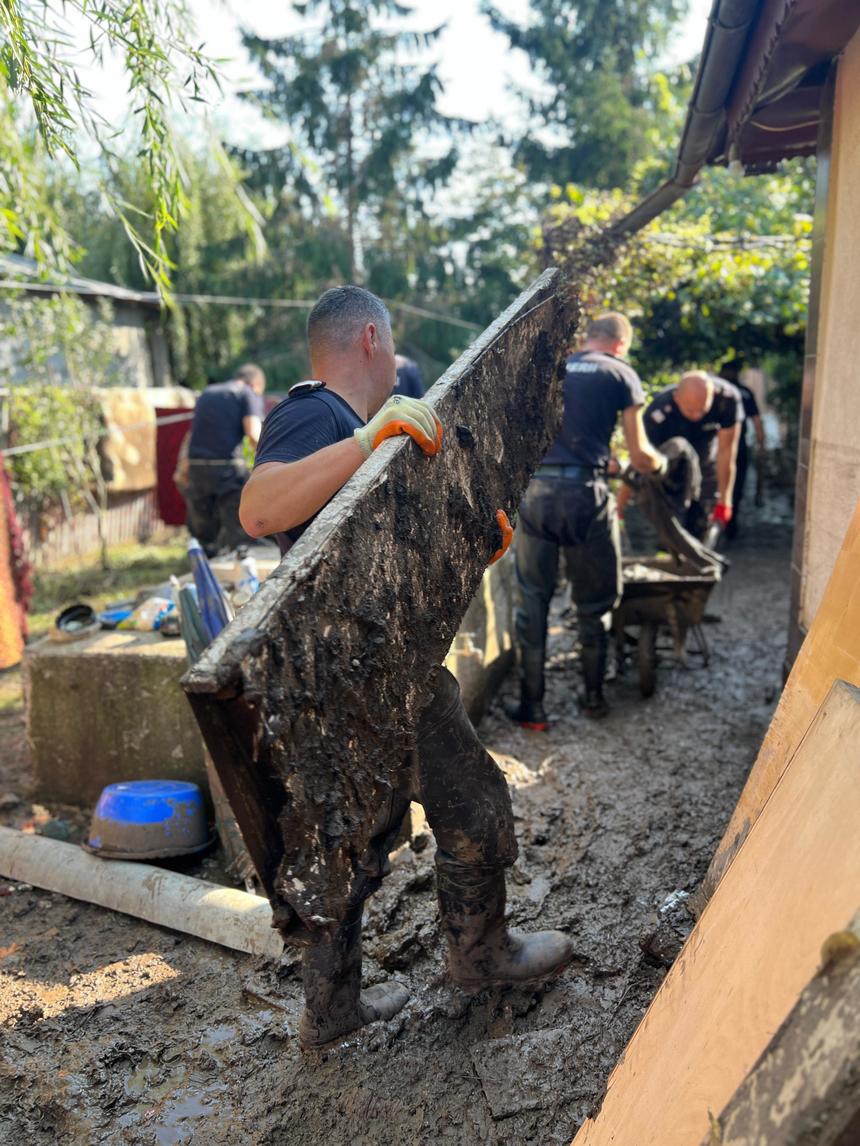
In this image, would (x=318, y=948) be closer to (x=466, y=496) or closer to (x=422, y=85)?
(x=466, y=496)

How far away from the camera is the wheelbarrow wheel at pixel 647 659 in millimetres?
5559

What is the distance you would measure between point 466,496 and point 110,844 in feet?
6.93

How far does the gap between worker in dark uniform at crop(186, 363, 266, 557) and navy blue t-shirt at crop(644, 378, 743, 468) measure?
330 centimetres

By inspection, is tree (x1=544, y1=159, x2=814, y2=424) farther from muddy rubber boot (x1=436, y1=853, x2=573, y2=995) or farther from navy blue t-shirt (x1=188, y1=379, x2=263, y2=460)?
muddy rubber boot (x1=436, y1=853, x2=573, y2=995)

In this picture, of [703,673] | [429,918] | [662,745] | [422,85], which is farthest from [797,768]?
[422,85]

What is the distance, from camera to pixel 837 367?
3338 mm

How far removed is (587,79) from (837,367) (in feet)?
55.2

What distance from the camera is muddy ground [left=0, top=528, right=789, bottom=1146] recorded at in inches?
90.6

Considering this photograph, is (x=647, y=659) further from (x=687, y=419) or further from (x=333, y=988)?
(x=333, y=988)

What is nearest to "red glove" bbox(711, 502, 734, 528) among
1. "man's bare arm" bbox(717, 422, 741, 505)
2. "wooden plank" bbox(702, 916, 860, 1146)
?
"man's bare arm" bbox(717, 422, 741, 505)

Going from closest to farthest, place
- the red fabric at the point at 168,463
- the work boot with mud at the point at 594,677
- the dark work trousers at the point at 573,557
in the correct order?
the dark work trousers at the point at 573,557 → the work boot with mud at the point at 594,677 → the red fabric at the point at 168,463

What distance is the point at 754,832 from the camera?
1.93 m

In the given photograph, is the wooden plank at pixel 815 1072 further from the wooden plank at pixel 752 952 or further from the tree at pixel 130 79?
the tree at pixel 130 79

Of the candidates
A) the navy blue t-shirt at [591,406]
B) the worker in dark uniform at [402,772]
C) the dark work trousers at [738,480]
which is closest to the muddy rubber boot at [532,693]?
the navy blue t-shirt at [591,406]
